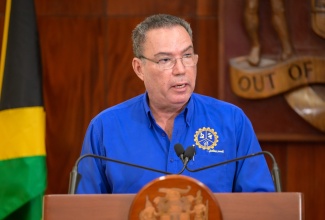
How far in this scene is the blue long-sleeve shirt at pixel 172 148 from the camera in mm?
2465

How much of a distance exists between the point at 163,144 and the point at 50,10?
1.66 m

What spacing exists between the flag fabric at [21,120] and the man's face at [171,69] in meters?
0.97

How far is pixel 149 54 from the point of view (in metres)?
2.59

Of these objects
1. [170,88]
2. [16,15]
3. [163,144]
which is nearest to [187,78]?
[170,88]

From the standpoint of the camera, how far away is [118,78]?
12.9 ft

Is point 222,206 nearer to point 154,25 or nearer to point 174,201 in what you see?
point 174,201

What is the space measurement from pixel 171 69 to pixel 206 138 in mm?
285

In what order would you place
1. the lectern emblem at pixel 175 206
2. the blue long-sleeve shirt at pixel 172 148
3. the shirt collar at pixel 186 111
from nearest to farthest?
the lectern emblem at pixel 175 206 < the blue long-sleeve shirt at pixel 172 148 < the shirt collar at pixel 186 111

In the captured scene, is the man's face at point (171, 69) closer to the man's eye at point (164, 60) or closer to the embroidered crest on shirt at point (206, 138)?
the man's eye at point (164, 60)

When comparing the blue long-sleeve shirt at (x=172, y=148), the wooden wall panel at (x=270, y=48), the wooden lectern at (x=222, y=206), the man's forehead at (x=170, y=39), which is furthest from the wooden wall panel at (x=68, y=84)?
the wooden lectern at (x=222, y=206)

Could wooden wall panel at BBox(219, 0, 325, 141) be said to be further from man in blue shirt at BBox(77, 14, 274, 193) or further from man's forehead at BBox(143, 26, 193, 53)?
man's forehead at BBox(143, 26, 193, 53)

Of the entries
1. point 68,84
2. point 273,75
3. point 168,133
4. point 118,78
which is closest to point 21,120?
point 68,84

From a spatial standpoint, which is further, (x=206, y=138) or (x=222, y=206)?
(x=206, y=138)

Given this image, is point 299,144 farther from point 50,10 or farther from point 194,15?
point 50,10
